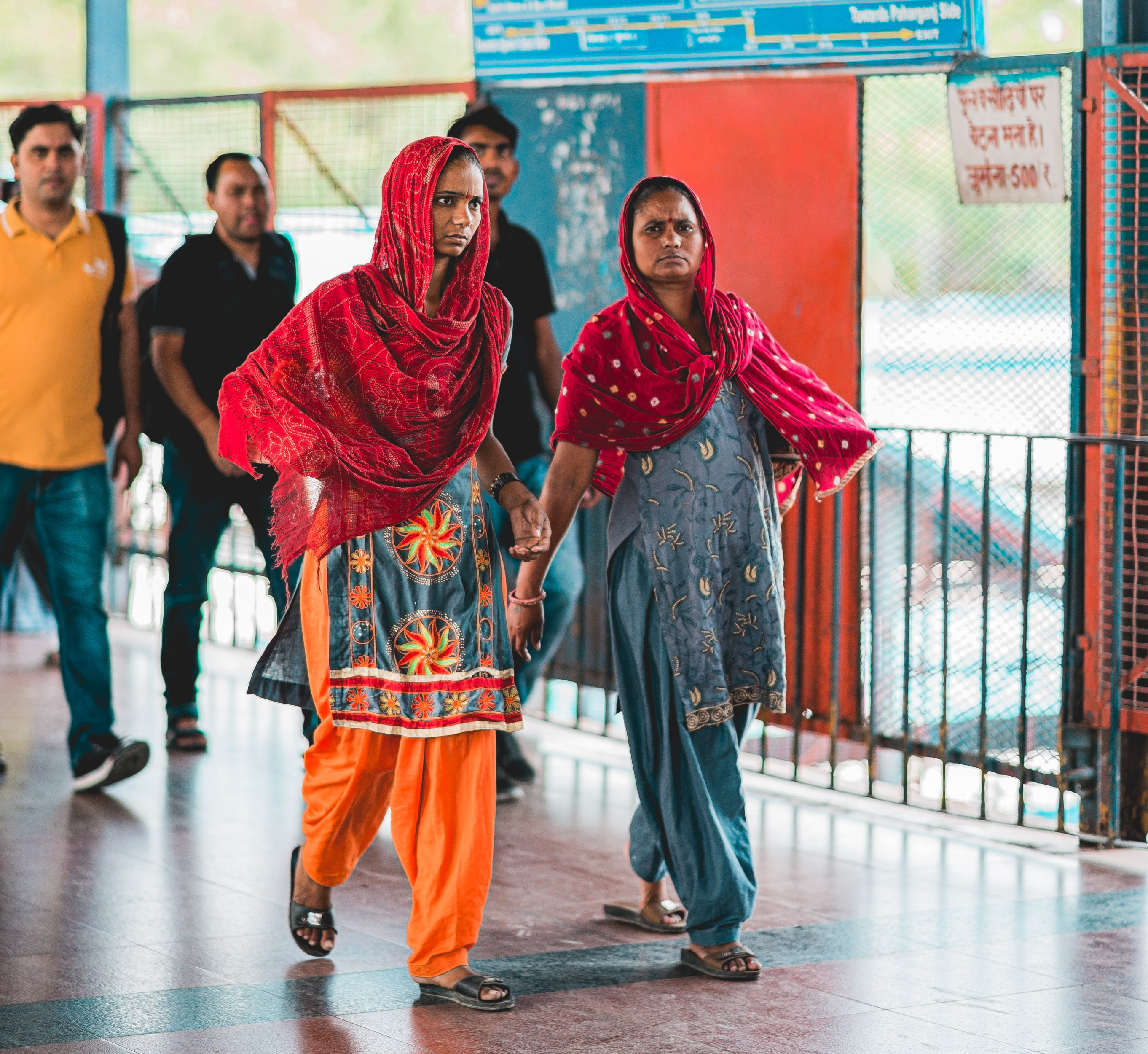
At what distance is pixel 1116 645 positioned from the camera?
533 cm

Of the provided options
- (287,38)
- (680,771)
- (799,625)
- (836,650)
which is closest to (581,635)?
(799,625)

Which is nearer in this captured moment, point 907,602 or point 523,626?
point 523,626

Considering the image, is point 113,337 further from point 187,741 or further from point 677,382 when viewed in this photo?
point 677,382

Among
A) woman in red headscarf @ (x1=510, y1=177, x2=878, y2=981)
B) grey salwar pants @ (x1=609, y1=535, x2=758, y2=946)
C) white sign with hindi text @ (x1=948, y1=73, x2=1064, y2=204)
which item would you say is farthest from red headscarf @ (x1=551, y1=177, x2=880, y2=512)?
white sign with hindi text @ (x1=948, y1=73, x2=1064, y2=204)

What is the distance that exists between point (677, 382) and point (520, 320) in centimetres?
191

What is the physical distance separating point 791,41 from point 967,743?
264 cm

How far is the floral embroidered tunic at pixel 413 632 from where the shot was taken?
3.85 meters

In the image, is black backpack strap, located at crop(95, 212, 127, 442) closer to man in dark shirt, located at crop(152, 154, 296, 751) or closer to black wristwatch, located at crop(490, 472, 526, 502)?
man in dark shirt, located at crop(152, 154, 296, 751)

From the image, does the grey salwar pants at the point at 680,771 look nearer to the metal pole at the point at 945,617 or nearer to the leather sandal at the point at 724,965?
the leather sandal at the point at 724,965

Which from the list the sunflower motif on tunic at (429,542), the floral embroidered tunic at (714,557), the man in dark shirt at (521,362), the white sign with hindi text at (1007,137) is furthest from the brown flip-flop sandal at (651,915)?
the white sign with hindi text at (1007,137)

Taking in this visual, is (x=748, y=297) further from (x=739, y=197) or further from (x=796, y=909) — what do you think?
(x=796, y=909)

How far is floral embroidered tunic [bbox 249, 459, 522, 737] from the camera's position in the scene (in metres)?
3.85

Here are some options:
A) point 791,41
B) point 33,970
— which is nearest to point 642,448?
point 33,970

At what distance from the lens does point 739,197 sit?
6691 mm
